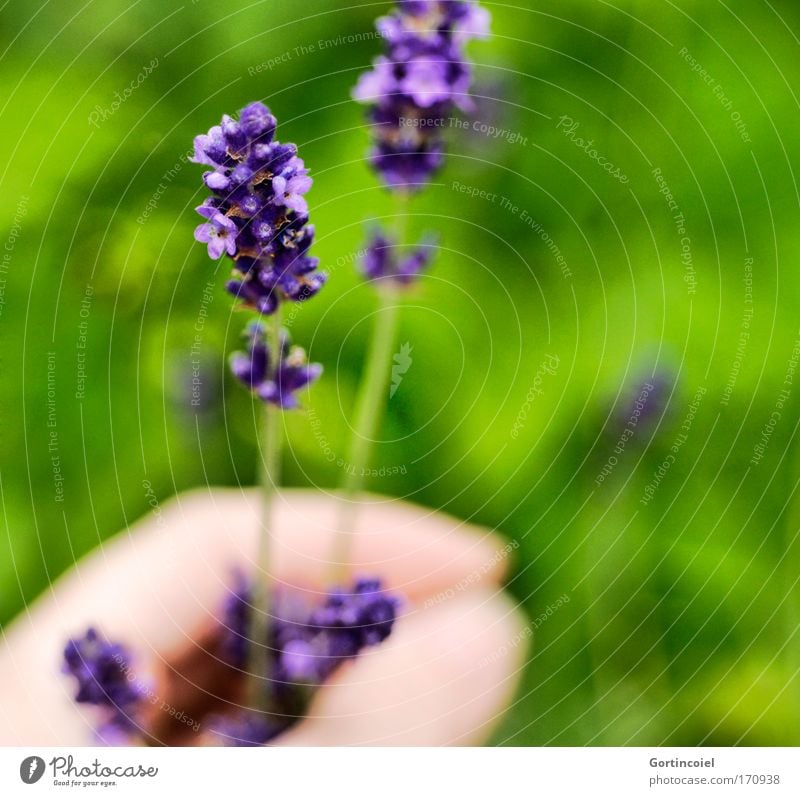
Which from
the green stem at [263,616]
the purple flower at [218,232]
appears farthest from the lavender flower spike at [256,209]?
the green stem at [263,616]

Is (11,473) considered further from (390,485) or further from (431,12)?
(431,12)

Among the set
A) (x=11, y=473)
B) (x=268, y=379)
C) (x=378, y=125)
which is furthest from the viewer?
(x=11, y=473)

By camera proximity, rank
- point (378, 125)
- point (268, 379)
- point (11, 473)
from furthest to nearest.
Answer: point (11, 473) < point (378, 125) < point (268, 379)

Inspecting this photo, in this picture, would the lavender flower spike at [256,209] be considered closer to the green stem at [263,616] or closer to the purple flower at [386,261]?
the green stem at [263,616]

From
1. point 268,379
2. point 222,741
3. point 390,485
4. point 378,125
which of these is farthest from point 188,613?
point 378,125

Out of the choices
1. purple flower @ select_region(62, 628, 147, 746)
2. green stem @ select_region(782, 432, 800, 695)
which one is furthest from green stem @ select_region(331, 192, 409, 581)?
green stem @ select_region(782, 432, 800, 695)

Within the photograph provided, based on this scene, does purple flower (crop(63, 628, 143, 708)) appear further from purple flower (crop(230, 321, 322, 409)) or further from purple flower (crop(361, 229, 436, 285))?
purple flower (crop(361, 229, 436, 285))
